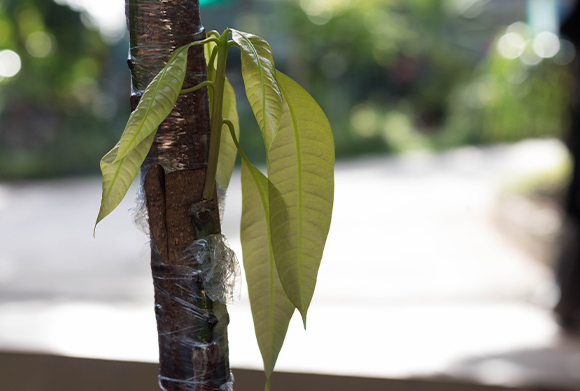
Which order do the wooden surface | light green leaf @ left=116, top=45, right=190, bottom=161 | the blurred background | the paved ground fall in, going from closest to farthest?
light green leaf @ left=116, top=45, right=190, bottom=161 → the wooden surface → the paved ground → the blurred background

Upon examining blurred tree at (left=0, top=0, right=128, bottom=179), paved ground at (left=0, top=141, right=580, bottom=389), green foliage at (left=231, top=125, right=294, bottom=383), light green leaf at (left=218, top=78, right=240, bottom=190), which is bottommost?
paved ground at (left=0, top=141, right=580, bottom=389)

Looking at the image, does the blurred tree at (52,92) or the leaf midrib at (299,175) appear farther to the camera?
the blurred tree at (52,92)

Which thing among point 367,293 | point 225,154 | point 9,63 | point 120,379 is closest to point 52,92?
point 9,63

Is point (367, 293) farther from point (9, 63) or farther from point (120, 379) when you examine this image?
point (9, 63)

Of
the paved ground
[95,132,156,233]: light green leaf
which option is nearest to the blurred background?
the paved ground

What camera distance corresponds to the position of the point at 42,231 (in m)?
4.16

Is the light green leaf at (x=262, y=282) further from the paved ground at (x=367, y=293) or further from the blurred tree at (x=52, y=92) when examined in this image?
the blurred tree at (x=52, y=92)

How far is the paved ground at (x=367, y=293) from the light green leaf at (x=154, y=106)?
0.46m

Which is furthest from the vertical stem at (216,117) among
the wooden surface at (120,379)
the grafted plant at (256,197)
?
the wooden surface at (120,379)

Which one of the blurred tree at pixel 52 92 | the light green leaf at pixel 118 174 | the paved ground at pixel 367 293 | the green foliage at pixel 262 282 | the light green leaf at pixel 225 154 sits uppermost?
the blurred tree at pixel 52 92

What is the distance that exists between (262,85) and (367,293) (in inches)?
95.4

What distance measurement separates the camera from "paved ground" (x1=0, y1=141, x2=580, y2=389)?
1.64m

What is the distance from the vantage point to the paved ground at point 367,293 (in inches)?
64.6

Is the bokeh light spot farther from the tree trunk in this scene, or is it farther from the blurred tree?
the tree trunk
